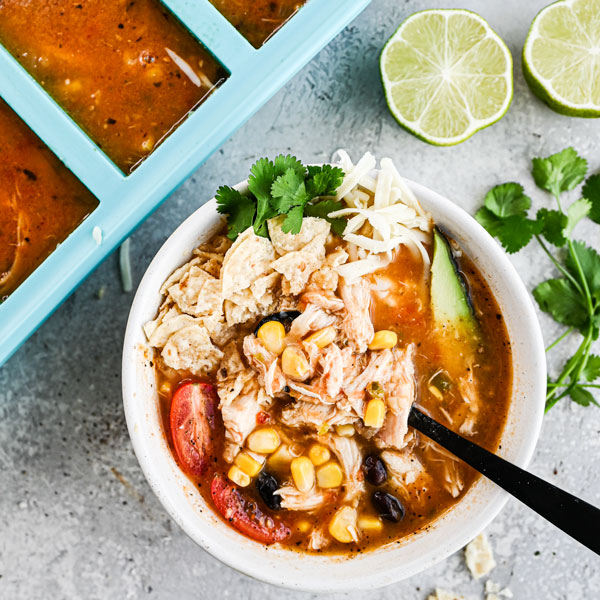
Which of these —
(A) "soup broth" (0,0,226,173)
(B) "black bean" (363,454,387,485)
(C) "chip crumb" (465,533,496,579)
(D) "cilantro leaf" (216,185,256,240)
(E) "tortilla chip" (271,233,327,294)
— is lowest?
(C) "chip crumb" (465,533,496,579)

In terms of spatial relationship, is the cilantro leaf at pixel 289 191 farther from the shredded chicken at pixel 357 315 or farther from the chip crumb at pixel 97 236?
the chip crumb at pixel 97 236

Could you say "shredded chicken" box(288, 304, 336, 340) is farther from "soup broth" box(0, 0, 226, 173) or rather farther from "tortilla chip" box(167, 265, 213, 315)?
"soup broth" box(0, 0, 226, 173)

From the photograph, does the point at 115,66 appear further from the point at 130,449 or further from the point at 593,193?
the point at 593,193

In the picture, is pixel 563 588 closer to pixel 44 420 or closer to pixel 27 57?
pixel 44 420

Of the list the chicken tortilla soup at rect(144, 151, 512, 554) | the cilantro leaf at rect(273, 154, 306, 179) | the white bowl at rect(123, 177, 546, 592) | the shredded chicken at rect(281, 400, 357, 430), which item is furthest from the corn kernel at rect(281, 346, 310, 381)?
the cilantro leaf at rect(273, 154, 306, 179)

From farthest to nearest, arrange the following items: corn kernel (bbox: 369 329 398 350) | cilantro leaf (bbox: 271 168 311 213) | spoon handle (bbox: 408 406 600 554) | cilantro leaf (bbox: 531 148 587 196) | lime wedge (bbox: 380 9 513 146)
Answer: cilantro leaf (bbox: 531 148 587 196) → lime wedge (bbox: 380 9 513 146) → corn kernel (bbox: 369 329 398 350) → cilantro leaf (bbox: 271 168 311 213) → spoon handle (bbox: 408 406 600 554)

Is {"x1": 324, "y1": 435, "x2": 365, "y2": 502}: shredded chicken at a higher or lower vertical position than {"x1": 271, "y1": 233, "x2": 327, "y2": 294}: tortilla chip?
lower

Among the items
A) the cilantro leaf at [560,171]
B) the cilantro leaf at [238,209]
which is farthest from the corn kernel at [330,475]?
the cilantro leaf at [560,171]
